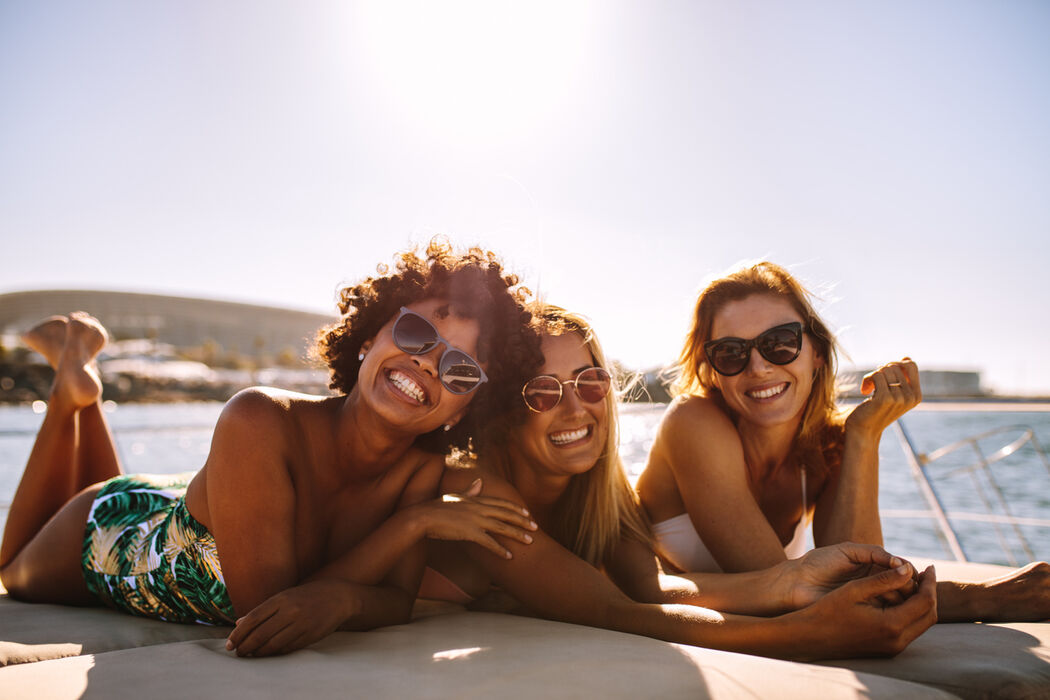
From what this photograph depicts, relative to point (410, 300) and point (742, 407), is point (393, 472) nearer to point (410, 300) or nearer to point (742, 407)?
point (410, 300)

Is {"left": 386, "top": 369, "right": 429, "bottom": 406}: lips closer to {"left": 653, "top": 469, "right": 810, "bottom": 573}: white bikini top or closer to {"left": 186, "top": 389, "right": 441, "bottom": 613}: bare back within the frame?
{"left": 186, "top": 389, "right": 441, "bottom": 613}: bare back

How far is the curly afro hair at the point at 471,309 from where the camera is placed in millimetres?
2609

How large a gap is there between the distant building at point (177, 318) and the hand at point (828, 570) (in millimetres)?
81174

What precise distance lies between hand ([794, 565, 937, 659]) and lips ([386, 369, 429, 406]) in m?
1.38

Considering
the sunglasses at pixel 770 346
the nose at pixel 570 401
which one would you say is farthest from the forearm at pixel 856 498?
the nose at pixel 570 401

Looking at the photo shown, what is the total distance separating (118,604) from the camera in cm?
275

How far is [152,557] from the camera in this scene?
8.48 feet

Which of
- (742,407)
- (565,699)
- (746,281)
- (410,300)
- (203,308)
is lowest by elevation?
(203,308)

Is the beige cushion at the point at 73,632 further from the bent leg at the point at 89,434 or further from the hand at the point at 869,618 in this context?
the hand at the point at 869,618

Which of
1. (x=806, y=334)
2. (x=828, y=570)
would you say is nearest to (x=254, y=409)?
(x=828, y=570)

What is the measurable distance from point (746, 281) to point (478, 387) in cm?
130

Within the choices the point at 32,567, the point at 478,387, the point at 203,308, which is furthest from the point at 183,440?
the point at 203,308

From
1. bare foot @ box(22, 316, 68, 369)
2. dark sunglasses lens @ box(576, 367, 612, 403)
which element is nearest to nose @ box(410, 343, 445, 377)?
dark sunglasses lens @ box(576, 367, 612, 403)

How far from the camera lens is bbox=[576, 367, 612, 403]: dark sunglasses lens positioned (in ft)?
9.06
